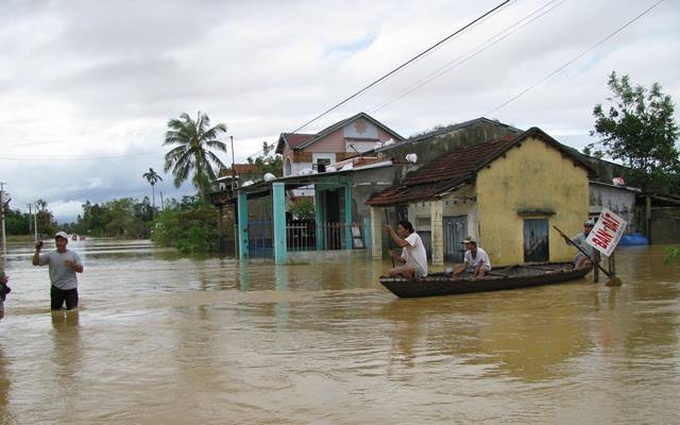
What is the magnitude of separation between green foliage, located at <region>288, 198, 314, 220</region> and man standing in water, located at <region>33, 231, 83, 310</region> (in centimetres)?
2522

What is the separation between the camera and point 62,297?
12648 mm

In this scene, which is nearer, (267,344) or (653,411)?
(653,411)

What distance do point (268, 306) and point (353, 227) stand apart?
1505 centimetres

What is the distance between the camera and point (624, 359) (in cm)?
804

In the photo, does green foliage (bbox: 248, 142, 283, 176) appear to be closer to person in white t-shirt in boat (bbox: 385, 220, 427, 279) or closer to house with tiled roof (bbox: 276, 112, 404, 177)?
house with tiled roof (bbox: 276, 112, 404, 177)

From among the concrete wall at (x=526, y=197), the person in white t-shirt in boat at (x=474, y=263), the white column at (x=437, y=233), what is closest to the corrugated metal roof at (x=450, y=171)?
the concrete wall at (x=526, y=197)

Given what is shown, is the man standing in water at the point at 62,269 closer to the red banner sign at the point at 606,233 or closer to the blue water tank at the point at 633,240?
the red banner sign at the point at 606,233

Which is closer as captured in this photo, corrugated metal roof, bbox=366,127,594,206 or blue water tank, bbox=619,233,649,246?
corrugated metal roof, bbox=366,127,594,206

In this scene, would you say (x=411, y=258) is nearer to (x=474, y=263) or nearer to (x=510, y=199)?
(x=474, y=263)

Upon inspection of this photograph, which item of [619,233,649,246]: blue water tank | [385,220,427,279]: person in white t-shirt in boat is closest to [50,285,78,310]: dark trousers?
[385,220,427,279]: person in white t-shirt in boat

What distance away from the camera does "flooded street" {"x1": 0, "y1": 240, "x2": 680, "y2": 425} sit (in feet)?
20.9

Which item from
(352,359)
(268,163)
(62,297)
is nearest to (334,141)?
(268,163)

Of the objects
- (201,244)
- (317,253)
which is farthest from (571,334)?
(201,244)

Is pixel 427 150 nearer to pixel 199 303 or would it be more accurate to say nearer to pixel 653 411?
pixel 199 303
